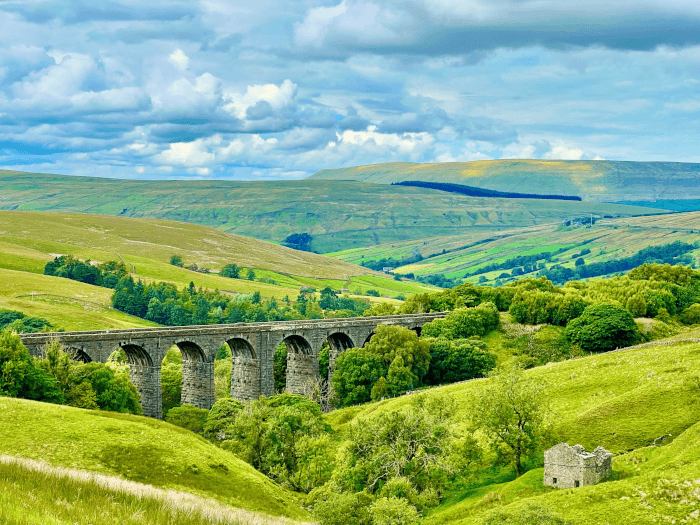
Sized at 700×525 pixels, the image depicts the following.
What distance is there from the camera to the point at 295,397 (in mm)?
81938

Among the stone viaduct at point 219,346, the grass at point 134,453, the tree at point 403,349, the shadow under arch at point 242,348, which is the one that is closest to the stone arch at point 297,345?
the stone viaduct at point 219,346

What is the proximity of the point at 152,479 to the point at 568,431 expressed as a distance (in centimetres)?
3447

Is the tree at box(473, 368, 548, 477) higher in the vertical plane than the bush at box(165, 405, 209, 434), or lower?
higher

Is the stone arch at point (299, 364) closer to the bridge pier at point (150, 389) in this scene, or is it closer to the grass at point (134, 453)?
the bridge pier at point (150, 389)

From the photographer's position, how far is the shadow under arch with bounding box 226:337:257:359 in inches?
4069

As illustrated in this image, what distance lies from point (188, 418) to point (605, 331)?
63.0 m

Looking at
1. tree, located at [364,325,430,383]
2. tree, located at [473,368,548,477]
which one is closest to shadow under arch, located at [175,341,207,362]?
tree, located at [364,325,430,383]

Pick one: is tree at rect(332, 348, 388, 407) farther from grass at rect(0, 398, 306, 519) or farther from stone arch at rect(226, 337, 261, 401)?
grass at rect(0, 398, 306, 519)

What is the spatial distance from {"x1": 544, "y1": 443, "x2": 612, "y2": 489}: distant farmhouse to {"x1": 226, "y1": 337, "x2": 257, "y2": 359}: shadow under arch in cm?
6027

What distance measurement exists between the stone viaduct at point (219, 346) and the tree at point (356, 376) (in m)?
8.35

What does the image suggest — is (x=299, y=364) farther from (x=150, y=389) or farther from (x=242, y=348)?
(x=150, y=389)

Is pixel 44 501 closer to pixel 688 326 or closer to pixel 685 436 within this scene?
pixel 685 436

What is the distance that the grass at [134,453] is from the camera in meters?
42.1

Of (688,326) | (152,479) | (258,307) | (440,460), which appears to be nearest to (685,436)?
(440,460)
